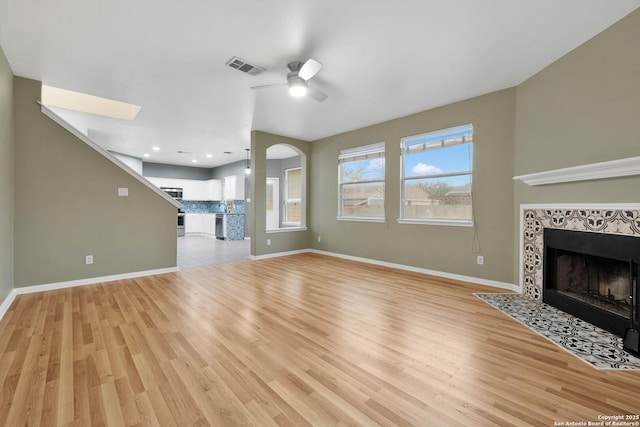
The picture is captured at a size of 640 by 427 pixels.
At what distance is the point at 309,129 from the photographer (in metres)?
5.50

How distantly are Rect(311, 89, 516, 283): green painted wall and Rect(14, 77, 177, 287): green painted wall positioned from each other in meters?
3.66

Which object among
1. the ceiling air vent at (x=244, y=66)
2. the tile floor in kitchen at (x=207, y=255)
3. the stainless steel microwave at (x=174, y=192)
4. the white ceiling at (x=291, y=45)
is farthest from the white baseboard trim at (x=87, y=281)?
the stainless steel microwave at (x=174, y=192)

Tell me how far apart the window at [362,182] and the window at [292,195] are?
2.79 m

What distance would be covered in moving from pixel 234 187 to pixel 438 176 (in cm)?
673

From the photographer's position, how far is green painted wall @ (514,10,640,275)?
226 centimetres

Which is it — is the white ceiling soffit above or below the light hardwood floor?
above

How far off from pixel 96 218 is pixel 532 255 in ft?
19.3

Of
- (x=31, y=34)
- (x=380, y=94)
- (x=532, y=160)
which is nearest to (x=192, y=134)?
(x=31, y=34)

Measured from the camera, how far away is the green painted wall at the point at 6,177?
8.91 feet

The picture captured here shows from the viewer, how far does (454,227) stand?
408 centimetres

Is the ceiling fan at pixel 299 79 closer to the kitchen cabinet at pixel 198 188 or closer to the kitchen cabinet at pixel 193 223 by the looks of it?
the kitchen cabinet at pixel 198 188

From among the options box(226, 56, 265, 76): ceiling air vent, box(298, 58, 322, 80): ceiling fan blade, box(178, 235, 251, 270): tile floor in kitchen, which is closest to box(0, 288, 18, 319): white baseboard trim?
box(178, 235, 251, 270): tile floor in kitchen

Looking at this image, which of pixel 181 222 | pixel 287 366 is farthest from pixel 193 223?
pixel 287 366

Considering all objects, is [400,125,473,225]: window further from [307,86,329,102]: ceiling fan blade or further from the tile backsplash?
the tile backsplash
